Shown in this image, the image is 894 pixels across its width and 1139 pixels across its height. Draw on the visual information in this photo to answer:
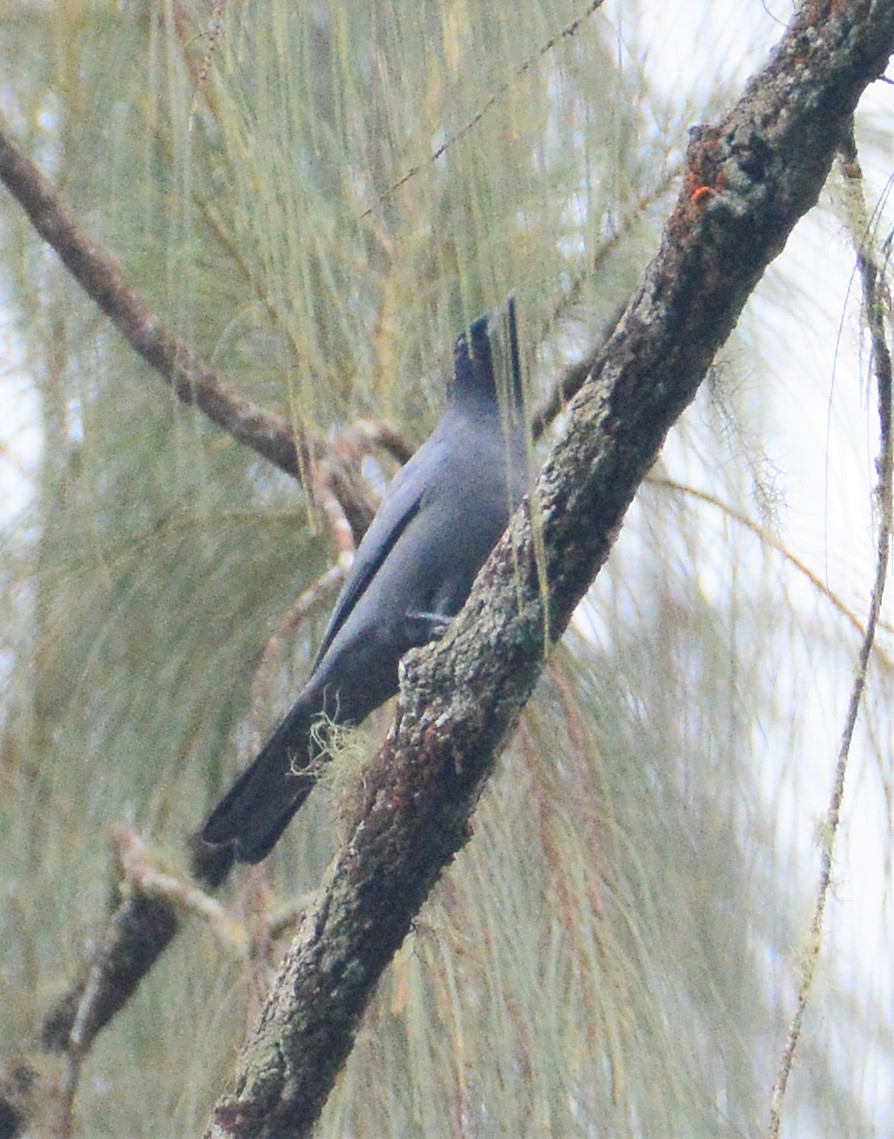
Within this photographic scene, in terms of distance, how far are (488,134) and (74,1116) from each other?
1.54 m

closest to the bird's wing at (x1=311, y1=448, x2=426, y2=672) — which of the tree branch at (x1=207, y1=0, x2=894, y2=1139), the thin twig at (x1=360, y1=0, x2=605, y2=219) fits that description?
the tree branch at (x1=207, y1=0, x2=894, y2=1139)

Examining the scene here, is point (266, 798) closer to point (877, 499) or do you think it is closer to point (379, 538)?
point (379, 538)

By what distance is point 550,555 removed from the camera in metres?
1.16

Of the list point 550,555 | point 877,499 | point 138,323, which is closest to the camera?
point 877,499

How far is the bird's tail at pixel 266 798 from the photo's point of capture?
1.90m

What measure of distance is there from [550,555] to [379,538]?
97cm

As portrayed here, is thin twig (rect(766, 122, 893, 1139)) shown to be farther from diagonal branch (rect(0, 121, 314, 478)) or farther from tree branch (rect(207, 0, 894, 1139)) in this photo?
diagonal branch (rect(0, 121, 314, 478))

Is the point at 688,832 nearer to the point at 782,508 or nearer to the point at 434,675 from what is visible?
the point at 782,508

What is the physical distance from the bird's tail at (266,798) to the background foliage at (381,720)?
60 mm

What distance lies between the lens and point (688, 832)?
6.09ft

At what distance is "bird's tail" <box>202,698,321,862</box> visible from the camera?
74.8 inches

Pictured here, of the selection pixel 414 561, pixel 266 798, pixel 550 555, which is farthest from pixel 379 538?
pixel 550 555

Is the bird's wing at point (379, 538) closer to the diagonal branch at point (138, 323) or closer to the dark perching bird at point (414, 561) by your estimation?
the dark perching bird at point (414, 561)

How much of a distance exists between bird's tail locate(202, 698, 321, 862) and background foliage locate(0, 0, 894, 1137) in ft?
0.20
